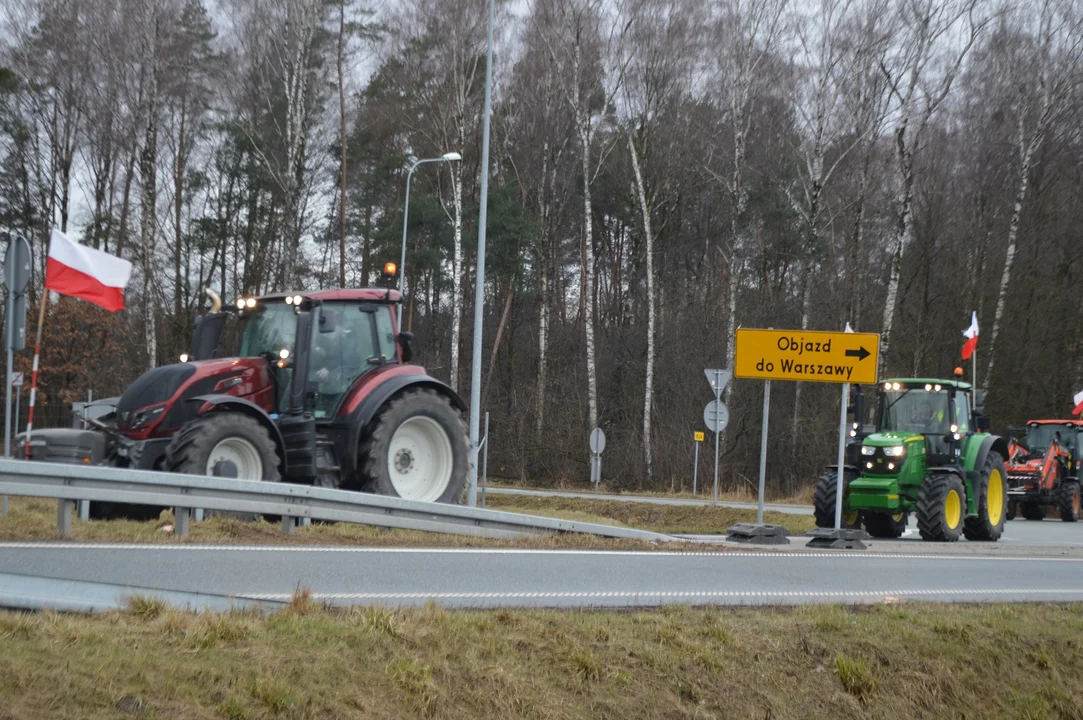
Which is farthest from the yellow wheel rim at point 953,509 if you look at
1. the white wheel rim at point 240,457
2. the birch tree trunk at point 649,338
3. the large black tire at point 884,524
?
the birch tree trunk at point 649,338

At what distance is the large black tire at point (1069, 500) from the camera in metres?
29.9

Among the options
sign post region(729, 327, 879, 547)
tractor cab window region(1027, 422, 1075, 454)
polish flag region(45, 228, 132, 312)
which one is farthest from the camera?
tractor cab window region(1027, 422, 1075, 454)

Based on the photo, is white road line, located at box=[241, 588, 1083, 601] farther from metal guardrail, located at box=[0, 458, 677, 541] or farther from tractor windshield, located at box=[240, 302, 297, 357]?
tractor windshield, located at box=[240, 302, 297, 357]

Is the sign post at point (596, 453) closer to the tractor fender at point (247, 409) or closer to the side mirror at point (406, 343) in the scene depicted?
the side mirror at point (406, 343)

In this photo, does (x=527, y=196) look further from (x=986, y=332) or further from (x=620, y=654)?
(x=620, y=654)

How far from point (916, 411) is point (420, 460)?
29.6 ft

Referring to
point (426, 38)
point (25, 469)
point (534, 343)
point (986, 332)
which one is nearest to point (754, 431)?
point (986, 332)

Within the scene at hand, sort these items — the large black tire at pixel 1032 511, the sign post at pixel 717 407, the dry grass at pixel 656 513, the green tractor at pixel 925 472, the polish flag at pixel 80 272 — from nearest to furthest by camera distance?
the polish flag at pixel 80 272 → the green tractor at pixel 925 472 → the dry grass at pixel 656 513 → the sign post at pixel 717 407 → the large black tire at pixel 1032 511

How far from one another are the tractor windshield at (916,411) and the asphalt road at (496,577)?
574cm

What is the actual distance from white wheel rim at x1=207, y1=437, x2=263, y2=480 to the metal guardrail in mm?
749

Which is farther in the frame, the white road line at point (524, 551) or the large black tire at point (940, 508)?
the large black tire at point (940, 508)

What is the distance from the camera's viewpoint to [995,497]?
2020 cm

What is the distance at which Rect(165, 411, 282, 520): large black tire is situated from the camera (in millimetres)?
11719

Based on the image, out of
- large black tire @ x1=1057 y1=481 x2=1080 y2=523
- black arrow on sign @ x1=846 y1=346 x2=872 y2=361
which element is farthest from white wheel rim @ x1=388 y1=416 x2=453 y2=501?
large black tire @ x1=1057 y1=481 x2=1080 y2=523
